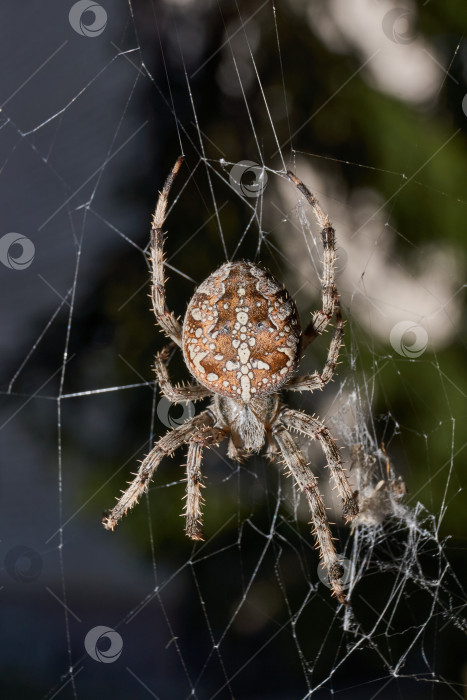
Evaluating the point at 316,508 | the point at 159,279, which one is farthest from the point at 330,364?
the point at 159,279

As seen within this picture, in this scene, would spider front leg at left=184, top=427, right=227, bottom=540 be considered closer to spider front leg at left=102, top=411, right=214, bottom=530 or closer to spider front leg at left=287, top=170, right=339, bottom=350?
spider front leg at left=102, top=411, right=214, bottom=530

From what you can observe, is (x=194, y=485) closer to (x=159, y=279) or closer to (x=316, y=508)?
(x=316, y=508)

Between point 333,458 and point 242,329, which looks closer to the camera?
point 242,329

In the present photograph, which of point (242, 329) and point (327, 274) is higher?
point (327, 274)

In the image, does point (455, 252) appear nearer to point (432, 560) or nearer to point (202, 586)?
point (432, 560)

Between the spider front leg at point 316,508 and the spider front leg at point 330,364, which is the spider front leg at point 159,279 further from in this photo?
the spider front leg at point 316,508

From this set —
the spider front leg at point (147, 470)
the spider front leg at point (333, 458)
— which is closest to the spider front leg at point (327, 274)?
the spider front leg at point (333, 458)

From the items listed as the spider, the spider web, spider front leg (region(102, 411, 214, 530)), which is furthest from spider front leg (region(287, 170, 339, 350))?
the spider web
